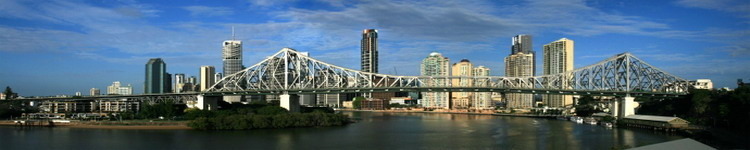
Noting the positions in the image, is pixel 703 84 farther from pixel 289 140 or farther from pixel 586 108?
pixel 289 140

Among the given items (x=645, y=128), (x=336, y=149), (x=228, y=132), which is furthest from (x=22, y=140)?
(x=645, y=128)

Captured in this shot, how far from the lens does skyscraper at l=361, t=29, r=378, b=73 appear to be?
187000 millimetres

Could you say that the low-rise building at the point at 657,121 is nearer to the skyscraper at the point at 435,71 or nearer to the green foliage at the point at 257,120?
the green foliage at the point at 257,120

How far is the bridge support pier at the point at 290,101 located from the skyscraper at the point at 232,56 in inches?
4148

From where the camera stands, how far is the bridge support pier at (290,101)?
56.6 metres

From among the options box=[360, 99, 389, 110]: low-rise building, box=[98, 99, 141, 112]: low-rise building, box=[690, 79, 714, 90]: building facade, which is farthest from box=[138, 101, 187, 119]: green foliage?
box=[360, 99, 389, 110]: low-rise building

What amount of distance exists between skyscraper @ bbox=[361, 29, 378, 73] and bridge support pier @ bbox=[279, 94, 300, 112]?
127m

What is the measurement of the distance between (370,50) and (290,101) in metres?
131

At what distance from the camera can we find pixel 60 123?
48.9m

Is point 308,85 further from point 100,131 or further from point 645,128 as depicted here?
point 645,128

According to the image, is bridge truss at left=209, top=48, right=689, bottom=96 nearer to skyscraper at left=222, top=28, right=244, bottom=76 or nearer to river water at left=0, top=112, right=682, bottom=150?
river water at left=0, top=112, right=682, bottom=150

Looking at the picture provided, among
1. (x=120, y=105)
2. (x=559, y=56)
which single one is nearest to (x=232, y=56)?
(x=559, y=56)

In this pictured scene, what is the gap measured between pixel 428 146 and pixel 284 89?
A: 28.4 metres

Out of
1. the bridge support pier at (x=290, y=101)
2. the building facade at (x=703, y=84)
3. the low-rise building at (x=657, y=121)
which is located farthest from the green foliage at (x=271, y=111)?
the building facade at (x=703, y=84)
